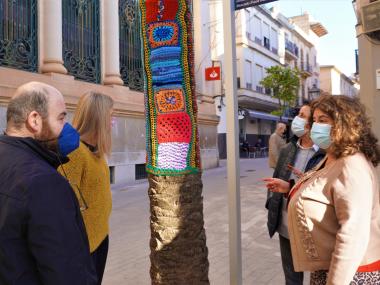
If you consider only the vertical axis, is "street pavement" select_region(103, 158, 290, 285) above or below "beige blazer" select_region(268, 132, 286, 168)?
below

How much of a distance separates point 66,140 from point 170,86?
1.02 metres

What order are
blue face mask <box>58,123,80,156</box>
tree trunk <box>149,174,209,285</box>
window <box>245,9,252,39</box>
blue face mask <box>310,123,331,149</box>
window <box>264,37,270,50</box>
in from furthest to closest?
window <box>264,37,270,50</box> → window <box>245,9,252,39</box> → tree trunk <box>149,174,209,285</box> → blue face mask <box>310,123,331,149</box> → blue face mask <box>58,123,80,156</box>

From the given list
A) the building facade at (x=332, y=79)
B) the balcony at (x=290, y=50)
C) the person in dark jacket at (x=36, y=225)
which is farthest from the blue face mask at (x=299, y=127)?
the building facade at (x=332, y=79)

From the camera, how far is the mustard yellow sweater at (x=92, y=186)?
8.66ft

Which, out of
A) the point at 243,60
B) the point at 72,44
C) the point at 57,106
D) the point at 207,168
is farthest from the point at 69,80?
the point at 243,60

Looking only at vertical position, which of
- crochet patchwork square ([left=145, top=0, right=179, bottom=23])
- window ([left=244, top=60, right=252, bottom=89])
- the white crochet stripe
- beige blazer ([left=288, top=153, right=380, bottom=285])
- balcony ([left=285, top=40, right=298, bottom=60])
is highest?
balcony ([left=285, top=40, right=298, bottom=60])

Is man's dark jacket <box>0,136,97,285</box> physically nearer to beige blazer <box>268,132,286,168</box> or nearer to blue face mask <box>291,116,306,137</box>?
blue face mask <box>291,116,306,137</box>

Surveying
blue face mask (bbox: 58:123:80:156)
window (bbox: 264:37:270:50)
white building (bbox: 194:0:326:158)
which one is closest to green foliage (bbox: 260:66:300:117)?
white building (bbox: 194:0:326:158)

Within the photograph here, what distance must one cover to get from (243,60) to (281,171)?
31.8 metres

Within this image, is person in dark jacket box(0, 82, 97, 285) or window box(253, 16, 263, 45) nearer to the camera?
person in dark jacket box(0, 82, 97, 285)

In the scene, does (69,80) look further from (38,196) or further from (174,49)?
(38,196)

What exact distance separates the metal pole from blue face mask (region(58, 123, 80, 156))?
1.01m

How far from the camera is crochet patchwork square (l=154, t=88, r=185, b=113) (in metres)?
2.88

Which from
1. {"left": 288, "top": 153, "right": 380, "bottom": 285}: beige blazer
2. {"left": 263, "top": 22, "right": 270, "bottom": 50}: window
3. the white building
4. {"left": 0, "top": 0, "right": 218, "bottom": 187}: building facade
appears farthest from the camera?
{"left": 263, "top": 22, "right": 270, "bottom": 50}: window
